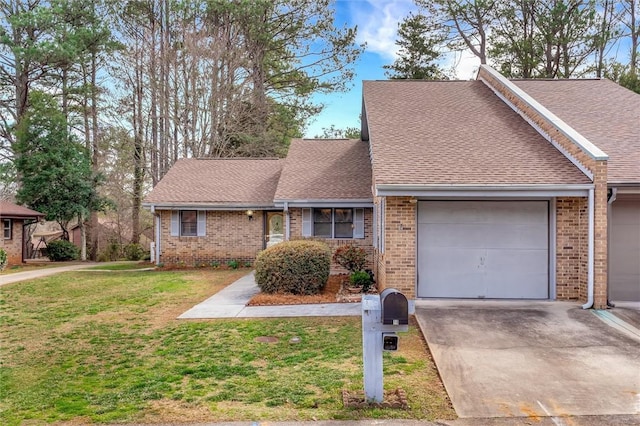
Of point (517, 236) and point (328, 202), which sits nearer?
point (517, 236)

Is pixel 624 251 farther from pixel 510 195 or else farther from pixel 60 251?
pixel 60 251

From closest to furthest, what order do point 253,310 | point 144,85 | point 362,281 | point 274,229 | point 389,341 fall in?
point 389,341, point 253,310, point 362,281, point 274,229, point 144,85

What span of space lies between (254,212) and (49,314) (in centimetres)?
835

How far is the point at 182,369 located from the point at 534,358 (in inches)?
190

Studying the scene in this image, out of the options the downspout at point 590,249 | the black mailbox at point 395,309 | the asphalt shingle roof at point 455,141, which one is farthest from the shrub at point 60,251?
the downspout at point 590,249

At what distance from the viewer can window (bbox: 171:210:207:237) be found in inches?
627

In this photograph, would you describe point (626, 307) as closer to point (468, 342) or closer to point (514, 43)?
point (468, 342)

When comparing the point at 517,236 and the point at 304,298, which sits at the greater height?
the point at 517,236

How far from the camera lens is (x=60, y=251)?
72.1 feet

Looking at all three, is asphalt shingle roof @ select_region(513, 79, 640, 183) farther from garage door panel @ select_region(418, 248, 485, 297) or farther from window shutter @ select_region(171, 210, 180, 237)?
window shutter @ select_region(171, 210, 180, 237)

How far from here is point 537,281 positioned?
8.46m

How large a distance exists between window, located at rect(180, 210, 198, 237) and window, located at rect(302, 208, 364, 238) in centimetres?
525

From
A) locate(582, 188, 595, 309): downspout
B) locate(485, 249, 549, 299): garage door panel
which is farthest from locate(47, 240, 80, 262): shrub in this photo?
locate(582, 188, 595, 309): downspout

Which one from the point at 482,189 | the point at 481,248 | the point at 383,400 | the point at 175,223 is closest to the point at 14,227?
the point at 175,223
